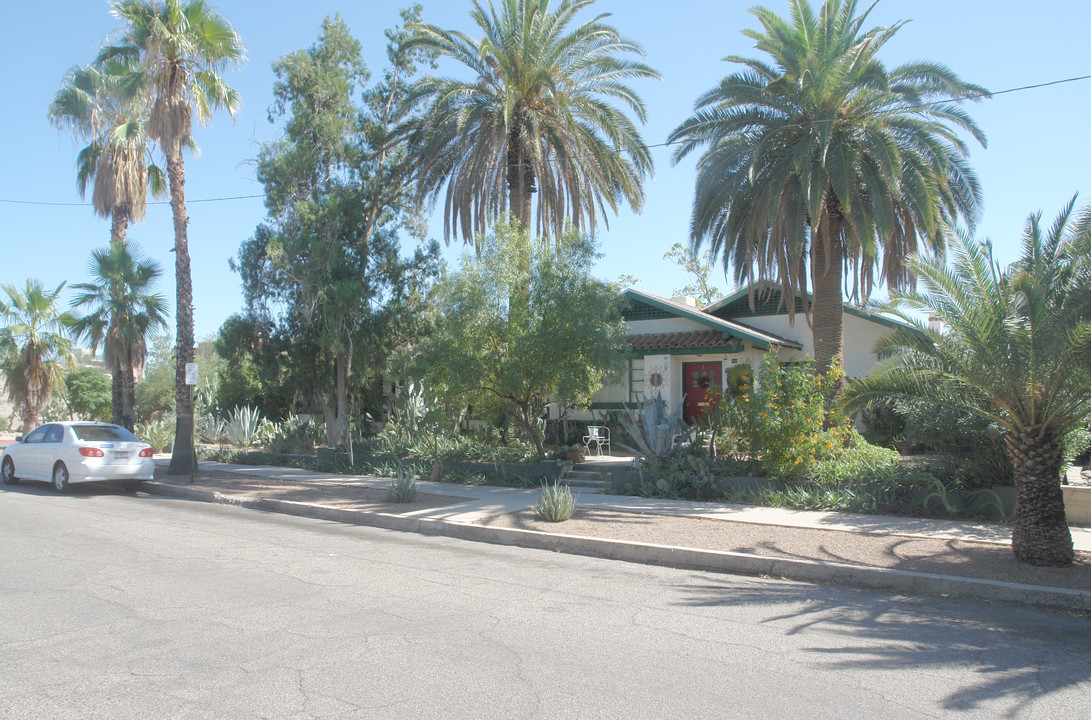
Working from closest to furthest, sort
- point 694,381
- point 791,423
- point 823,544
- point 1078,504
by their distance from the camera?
point 823,544 < point 1078,504 < point 791,423 < point 694,381

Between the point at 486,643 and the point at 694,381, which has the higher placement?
the point at 694,381

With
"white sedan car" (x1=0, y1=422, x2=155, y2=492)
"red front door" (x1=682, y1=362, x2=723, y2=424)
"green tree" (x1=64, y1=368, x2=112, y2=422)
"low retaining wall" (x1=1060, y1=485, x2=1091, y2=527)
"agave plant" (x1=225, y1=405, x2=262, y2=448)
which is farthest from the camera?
"green tree" (x1=64, y1=368, x2=112, y2=422)

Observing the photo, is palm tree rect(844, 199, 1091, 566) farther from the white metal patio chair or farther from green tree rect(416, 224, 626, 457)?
the white metal patio chair

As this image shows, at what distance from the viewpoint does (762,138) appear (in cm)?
1537

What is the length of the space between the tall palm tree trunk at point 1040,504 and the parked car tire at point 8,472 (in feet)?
60.7

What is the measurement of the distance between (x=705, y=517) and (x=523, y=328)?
5260 mm

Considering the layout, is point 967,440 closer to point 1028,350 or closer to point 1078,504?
point 1078,504

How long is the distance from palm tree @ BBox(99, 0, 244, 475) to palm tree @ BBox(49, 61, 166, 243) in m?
5.99

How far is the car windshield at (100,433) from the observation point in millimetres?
15483

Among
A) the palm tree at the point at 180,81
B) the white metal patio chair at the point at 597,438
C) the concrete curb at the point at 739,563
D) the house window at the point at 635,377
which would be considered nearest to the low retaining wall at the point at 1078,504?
the concrete curb at the point at 739,563

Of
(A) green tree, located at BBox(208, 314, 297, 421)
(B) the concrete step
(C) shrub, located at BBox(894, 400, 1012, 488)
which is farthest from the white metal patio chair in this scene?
(C) shrub, located at BBox(894, 400, 1012, 488)

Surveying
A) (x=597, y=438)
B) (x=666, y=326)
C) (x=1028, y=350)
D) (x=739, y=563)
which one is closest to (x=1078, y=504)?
(x=1028, y=350)

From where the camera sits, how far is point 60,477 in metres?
15.4

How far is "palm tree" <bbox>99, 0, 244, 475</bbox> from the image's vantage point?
16281 millimetres
